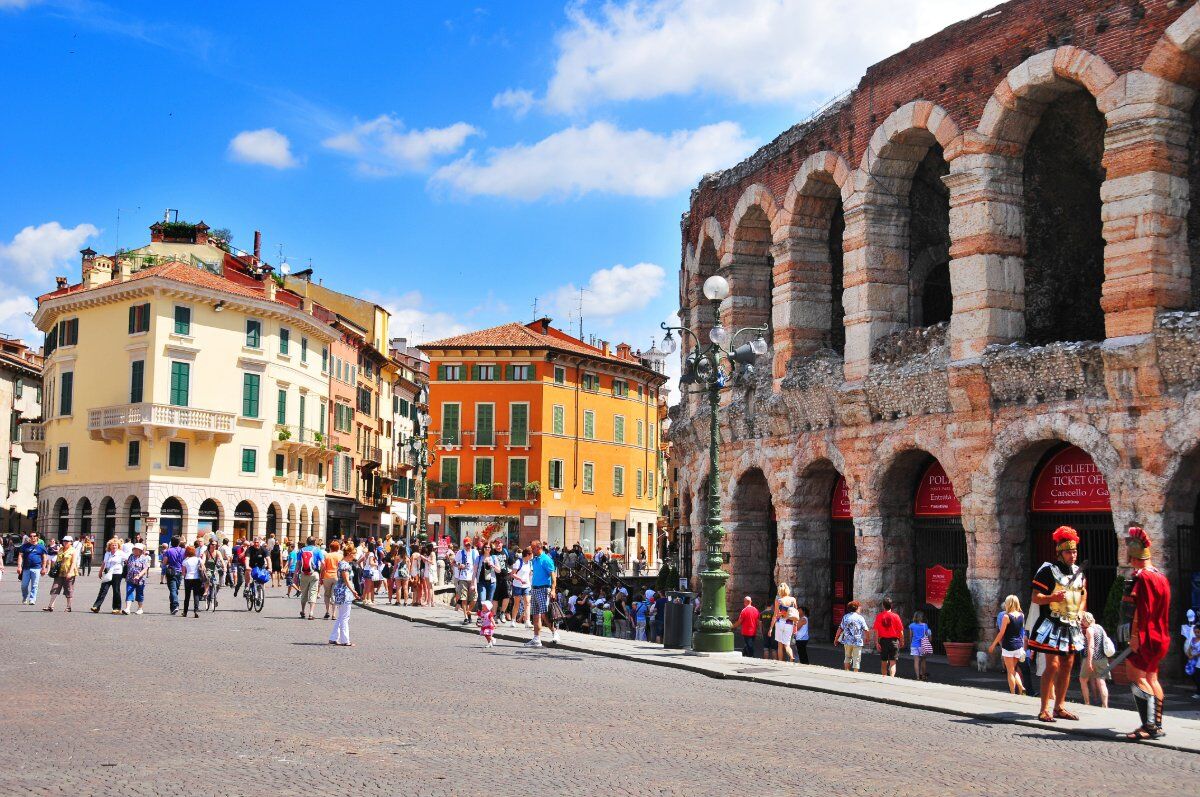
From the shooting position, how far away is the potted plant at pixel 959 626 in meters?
19.7

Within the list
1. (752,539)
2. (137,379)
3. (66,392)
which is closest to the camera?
(752,539)

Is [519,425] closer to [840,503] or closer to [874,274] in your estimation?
[840,503]

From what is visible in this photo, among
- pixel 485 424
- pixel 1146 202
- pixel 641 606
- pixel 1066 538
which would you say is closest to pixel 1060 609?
pixel 1066 538

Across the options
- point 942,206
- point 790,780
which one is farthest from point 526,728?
point 942,206

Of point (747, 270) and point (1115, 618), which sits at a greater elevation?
point (747, 270)

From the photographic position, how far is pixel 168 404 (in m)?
48.4

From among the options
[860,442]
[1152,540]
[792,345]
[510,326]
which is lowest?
[1152,540]

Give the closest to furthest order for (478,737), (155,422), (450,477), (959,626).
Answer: (478,737) < (959,626) < (155,422) < (450,477)

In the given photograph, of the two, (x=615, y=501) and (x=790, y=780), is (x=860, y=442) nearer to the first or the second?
(x=790, y=780)

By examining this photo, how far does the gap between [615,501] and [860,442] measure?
48.3 metres

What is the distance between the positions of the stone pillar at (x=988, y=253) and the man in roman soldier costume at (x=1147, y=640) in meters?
9.72

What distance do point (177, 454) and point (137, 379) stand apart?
3.28 meters

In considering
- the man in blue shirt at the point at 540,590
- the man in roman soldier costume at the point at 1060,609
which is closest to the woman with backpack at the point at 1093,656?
the man in roman soldier costume at the point at 1060,609

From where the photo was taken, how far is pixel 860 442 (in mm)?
22297
